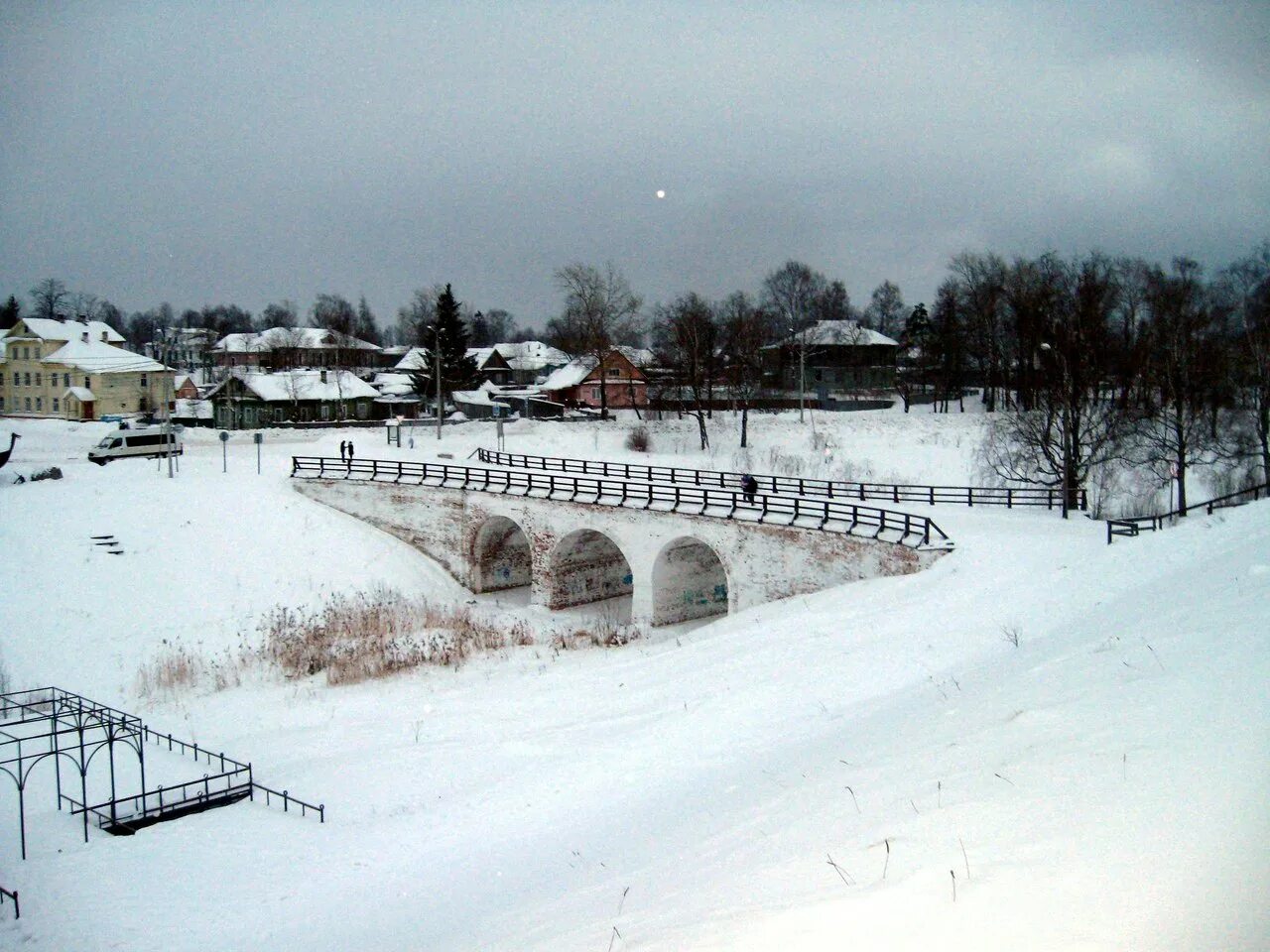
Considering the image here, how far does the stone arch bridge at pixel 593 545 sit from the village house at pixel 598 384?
25366 mm

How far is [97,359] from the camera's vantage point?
178 ft

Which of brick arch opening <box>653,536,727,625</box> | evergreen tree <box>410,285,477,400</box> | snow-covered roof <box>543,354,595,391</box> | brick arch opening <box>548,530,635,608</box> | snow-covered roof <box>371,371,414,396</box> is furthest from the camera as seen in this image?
snow-covered roof <box>371,371,414,396</box>

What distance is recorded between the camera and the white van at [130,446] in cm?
4122

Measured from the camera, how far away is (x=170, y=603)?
29.1 meters

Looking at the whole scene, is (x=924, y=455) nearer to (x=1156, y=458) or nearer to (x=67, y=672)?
(x=1156, y=458)

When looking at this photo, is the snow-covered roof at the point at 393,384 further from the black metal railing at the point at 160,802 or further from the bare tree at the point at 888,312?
the black metal railing at the point at 160,802

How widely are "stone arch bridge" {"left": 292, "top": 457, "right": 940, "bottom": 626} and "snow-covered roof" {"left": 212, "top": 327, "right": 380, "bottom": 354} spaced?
158ft

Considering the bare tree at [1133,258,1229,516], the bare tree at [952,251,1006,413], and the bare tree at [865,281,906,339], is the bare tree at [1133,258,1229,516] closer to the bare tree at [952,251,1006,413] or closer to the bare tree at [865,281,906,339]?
the bare tree at [952,251,1006,413]

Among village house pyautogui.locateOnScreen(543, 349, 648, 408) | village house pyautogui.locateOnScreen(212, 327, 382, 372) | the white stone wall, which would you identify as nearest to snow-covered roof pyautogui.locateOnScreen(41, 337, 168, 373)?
the white stone wall

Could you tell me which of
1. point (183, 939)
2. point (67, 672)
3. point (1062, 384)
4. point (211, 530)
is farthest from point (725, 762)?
point (211, 530)

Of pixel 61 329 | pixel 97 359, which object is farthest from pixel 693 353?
pixel 61 329

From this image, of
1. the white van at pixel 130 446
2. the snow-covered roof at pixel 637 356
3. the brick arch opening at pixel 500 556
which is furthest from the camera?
the snow-covered roof at pixel 637 356

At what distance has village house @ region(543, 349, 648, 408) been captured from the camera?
212 feet

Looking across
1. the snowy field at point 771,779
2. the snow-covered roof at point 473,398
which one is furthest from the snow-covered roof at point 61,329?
the snowy field at point 771,779
